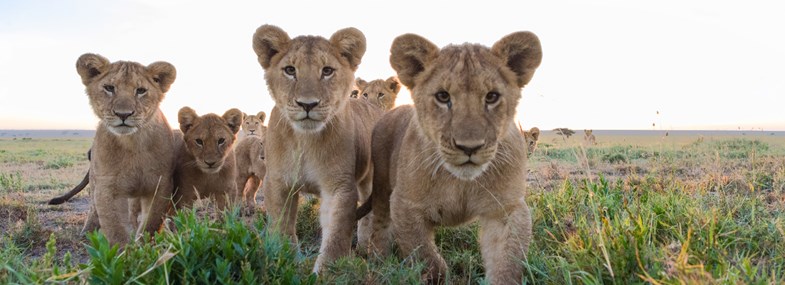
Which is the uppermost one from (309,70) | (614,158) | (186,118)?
(309,70)

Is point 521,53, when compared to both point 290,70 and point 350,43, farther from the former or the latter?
point 290,70

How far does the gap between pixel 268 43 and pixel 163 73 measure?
156cm

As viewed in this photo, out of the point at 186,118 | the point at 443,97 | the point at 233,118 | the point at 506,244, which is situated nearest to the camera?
the point at 443,97

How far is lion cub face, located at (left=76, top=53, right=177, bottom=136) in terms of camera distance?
556 cm

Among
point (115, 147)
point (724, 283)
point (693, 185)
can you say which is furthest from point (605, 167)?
point (724, 283)

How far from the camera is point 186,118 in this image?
6.59 m

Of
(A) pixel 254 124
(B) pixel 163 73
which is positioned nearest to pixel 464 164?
(B) pixel 163 73

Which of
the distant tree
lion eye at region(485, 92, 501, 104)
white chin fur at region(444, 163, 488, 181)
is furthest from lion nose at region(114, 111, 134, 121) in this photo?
the distant tree

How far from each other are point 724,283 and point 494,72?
155cm

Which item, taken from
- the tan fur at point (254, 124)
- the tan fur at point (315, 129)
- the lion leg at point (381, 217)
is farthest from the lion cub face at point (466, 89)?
the tan fur at point (254, 124)

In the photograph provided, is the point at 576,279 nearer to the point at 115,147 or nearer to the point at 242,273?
the point at 242,273

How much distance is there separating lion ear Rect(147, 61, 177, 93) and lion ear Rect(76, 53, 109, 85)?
0.37 meters

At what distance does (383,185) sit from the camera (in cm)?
516

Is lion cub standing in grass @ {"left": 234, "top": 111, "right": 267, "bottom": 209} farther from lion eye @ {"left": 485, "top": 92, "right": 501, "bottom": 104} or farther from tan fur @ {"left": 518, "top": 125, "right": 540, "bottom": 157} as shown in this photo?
lion eye @ {"left": 485, "top": 92, "right": 501, "bottom": 104}
